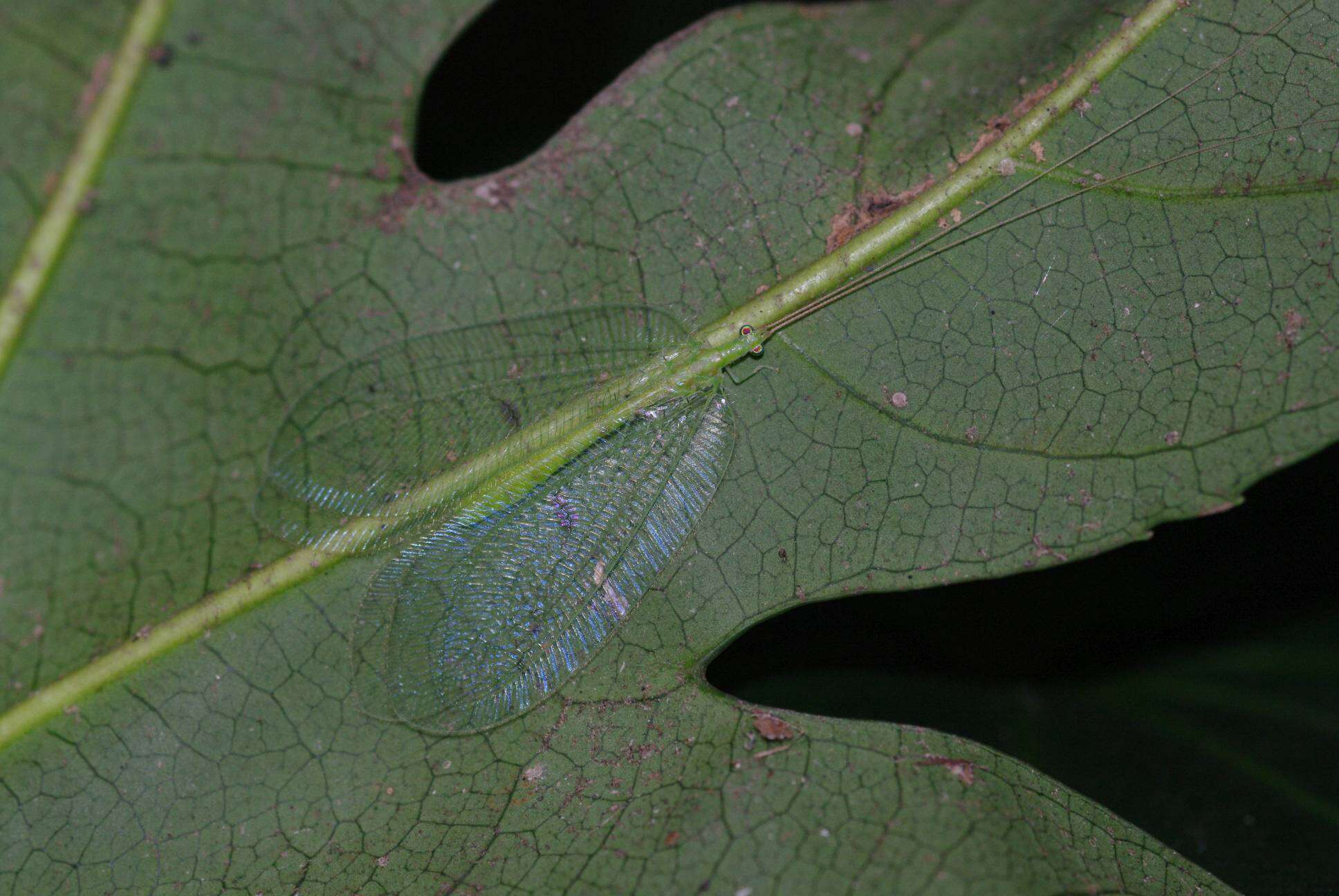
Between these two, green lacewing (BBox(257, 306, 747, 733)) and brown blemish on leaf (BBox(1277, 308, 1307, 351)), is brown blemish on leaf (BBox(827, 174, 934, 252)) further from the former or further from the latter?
brown blemish on leaf (BBox(1277, 308, 1307, 351))

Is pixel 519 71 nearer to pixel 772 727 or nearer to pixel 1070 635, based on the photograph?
pixel 772 727

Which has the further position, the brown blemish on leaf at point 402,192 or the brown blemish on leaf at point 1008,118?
the brown blemish on leaf at point 402,192

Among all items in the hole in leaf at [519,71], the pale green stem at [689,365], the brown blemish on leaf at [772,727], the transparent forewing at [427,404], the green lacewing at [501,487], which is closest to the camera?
the brown blemish on leaf at [772,727]

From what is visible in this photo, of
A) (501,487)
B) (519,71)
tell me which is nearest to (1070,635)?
(501,487)

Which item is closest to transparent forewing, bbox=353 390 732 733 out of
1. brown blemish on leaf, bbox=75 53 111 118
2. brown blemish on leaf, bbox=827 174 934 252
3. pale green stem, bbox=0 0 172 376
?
brown blemish on leaf, bbox=827 174 934 252

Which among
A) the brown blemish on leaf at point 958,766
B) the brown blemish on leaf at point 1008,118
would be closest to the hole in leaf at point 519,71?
the brown blemish on leaf at point 1008,118

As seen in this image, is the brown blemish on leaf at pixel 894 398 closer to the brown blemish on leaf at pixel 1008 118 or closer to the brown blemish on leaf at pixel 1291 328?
the brown blemish on leaf at pixel 1008 118

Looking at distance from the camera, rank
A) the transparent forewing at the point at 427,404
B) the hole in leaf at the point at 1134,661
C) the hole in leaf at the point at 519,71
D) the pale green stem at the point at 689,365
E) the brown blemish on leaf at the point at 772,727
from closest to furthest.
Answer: the brown blemish on leaf at the point at 772,727 → the pale green stem at the point at 689,365 → the transparent forewing at the point at 427,404 → the hole in leaf at the point at 1134,661 → the hole in leaf at the point at 519,71

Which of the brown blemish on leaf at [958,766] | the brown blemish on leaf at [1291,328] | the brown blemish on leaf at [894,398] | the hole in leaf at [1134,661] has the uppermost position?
the brown blemish on leaf at [894,398]

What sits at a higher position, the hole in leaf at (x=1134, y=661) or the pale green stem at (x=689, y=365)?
the pale green stem at (x=689, y=365)
